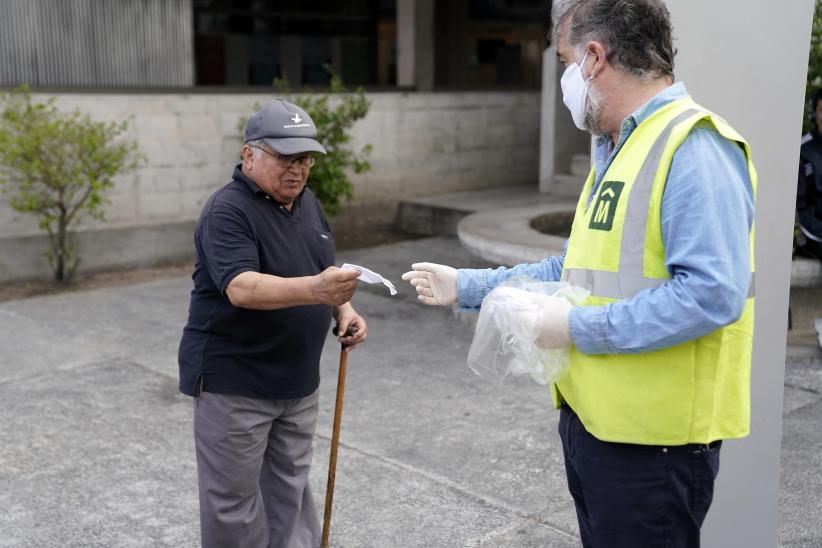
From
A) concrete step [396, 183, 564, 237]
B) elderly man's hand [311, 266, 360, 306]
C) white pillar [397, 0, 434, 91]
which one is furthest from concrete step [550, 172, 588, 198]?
elderly man's hand [311, 266, 360, 306]

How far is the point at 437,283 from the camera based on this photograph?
249cm

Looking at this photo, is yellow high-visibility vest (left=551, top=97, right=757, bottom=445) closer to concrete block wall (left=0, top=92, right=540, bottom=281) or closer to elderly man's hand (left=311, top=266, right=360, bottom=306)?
elderly man's hand (left=311, top=266, right=360, bottom=306)

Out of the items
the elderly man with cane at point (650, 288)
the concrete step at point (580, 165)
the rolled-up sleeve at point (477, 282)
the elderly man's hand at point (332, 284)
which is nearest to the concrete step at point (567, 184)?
the concrete step at point (580, 165)

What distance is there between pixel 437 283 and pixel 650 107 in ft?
2.31

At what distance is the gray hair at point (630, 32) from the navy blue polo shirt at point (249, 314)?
135 centimetres

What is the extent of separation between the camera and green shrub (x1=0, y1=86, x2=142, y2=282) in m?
7.92

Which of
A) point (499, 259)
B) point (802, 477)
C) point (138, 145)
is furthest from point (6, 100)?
point (802, 477)

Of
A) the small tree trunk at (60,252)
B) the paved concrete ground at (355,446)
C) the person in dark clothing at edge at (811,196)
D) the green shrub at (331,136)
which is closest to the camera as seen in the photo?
the paved concrete ground at (355,446)

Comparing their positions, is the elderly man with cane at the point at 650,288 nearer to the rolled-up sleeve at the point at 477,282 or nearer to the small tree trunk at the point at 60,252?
the rolled-up sleeve at the point at 477,282

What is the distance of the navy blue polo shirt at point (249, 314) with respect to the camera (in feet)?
10.1

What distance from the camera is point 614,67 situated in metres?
2.09

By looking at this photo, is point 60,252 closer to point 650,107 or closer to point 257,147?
point 257,147

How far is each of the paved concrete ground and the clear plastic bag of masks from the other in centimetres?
183

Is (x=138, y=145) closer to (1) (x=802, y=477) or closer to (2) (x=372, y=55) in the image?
(2) (x=372, y=55)
